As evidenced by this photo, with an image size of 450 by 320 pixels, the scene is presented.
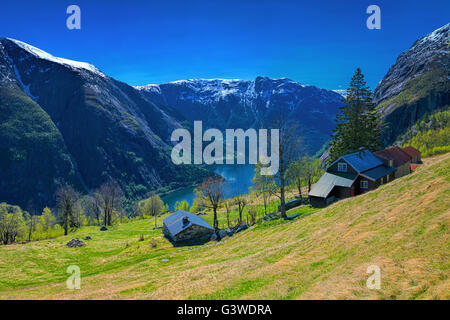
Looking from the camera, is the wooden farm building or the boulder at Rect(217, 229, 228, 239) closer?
the wooden farm building

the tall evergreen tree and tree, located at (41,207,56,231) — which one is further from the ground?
the tall evergreen tree

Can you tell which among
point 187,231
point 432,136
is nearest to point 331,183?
point 187,231

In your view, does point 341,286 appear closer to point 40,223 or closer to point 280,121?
point 280,121

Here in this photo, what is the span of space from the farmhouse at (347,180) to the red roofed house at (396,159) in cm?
458

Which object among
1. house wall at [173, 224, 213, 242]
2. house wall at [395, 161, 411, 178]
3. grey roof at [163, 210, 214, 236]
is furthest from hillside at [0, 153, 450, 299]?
house wall at [395, 161, 411, 178]

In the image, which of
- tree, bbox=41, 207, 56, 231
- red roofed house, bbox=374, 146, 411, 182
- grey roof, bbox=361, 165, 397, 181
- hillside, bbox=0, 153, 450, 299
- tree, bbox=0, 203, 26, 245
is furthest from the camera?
tree, bbox=41, 207, 56, 231

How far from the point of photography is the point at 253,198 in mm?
78062

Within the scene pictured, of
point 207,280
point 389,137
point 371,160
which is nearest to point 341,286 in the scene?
point 207,280

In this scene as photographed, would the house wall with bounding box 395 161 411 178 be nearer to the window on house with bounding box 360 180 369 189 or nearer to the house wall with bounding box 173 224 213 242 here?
the window on house with bounding box 360 180 369 189

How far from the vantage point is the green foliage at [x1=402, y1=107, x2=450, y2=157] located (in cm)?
10160

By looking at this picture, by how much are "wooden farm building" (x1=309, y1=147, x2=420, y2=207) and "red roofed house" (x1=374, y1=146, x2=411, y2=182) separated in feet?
1.47

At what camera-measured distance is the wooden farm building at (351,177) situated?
42.1 m

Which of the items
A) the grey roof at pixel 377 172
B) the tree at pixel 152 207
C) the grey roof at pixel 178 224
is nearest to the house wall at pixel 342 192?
the grey roof at pixel 377 172
